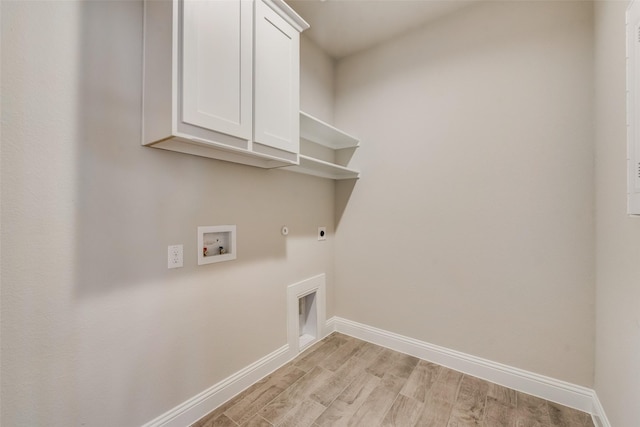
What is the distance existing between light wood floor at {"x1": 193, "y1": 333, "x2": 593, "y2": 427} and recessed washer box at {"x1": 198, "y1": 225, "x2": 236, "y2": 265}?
96 cm

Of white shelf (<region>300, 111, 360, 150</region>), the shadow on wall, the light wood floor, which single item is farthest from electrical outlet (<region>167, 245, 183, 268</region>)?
white shelf (<region>300, 111, 360, 150</region>)

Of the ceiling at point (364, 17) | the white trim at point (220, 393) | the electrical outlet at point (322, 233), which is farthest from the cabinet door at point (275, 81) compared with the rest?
the white trim at point (220, 393)

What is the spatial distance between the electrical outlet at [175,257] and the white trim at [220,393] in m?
0.81

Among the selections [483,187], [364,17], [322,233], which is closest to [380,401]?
[322,233]

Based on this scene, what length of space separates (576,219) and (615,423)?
Result: 1.10 metres

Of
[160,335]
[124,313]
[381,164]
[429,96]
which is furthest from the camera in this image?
[381,164]

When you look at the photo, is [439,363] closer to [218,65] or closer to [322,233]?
[322,233]

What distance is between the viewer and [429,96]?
2.15 metres

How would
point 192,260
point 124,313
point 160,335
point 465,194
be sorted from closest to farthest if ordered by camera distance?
point 124,313
point 160,335
point 192,260
point 465,194

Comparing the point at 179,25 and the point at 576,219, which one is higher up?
the point at 179,25

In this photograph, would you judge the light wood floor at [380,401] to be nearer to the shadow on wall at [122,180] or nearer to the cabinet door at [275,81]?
the shadow on wall at [122,180]

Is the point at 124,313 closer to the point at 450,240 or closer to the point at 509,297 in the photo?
the point at 450,240

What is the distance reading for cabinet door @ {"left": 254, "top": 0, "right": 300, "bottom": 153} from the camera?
4.77 feet

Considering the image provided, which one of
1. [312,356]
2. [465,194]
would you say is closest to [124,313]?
[312,356]
